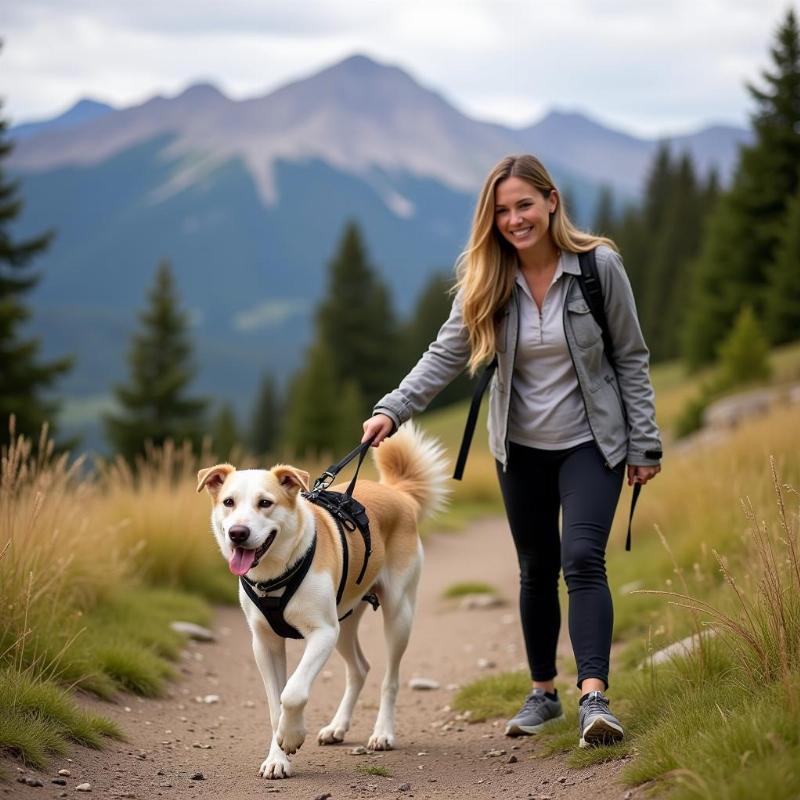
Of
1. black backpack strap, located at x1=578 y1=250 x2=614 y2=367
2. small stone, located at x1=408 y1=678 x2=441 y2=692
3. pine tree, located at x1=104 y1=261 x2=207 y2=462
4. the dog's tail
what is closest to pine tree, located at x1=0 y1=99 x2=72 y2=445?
pine tree, located at x1=104 y1=261 x2=207 y2=462

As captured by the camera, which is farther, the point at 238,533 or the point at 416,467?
the point at 416,467

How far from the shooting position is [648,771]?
12.3ft

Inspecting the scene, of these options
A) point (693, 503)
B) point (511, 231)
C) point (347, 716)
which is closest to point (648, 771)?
point (347, 716)

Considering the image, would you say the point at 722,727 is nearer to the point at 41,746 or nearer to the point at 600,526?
the point at 600,526

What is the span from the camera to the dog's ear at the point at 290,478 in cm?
472

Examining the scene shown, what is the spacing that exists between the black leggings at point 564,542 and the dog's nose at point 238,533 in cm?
138

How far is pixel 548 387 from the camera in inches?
194

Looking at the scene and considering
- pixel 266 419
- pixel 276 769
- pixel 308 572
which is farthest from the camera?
pixel 266 419

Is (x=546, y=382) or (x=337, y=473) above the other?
(x=546, y=382)

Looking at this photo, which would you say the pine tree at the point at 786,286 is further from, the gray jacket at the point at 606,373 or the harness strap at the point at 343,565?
the harness strap at the point at 343,565

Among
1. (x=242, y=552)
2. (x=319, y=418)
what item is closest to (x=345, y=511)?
(x=242, y=552)

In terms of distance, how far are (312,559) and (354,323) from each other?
188ft

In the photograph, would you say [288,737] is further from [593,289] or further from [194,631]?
[194,631]

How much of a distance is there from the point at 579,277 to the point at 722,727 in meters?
2.11
